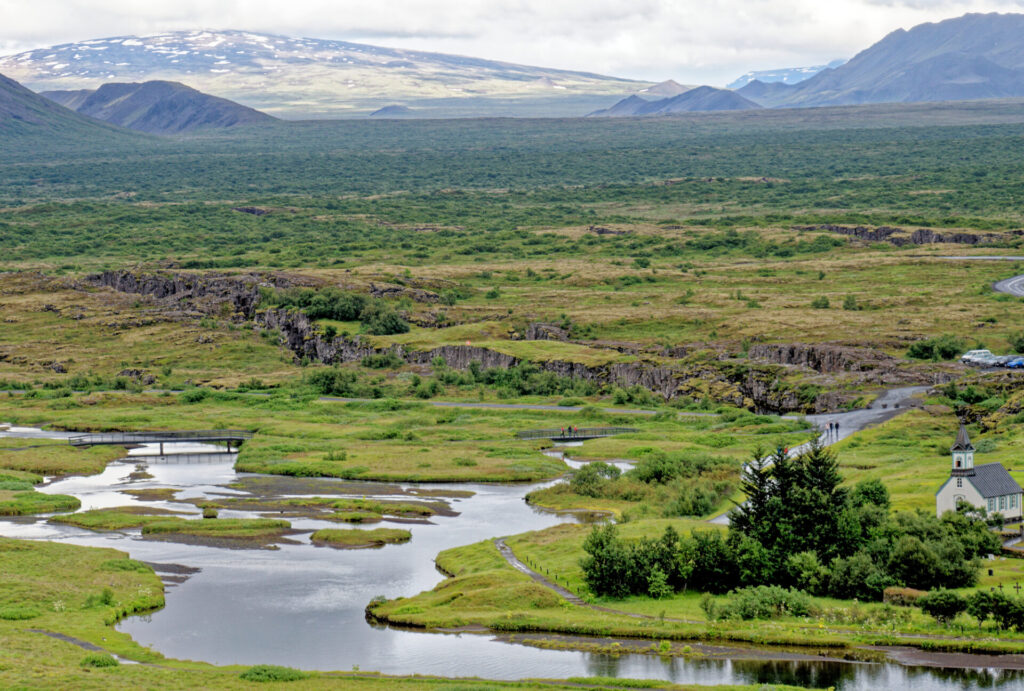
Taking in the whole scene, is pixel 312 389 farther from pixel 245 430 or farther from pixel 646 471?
pixel 646 471

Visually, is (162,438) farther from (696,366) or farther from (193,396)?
(696,366)

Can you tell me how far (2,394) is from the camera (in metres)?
134

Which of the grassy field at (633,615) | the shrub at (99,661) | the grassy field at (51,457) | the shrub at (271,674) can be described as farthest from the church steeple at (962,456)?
the grassy field at (51,457)

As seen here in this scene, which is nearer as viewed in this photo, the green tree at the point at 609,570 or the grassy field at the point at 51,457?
the green tree at the point at 609,570

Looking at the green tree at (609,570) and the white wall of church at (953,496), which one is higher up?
the white wall of church at (953,496)

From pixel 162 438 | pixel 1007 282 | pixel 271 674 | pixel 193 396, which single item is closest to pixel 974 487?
pixel 271 674

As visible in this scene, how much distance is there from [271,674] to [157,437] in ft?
192

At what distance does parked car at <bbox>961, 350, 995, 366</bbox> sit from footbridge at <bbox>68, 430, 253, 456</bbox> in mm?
55810

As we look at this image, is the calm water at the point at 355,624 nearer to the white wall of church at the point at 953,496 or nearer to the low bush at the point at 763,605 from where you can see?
the low bush at the point at 763,605

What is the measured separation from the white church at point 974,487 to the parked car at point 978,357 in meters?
45.9

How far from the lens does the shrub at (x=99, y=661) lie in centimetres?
4981

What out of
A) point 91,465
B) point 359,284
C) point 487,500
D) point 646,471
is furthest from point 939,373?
point 359,284

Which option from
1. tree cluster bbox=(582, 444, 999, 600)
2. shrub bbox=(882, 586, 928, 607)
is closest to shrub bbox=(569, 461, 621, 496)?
tree cluster bbox=(582, 444, 999, 600)

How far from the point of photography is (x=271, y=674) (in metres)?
48.9
